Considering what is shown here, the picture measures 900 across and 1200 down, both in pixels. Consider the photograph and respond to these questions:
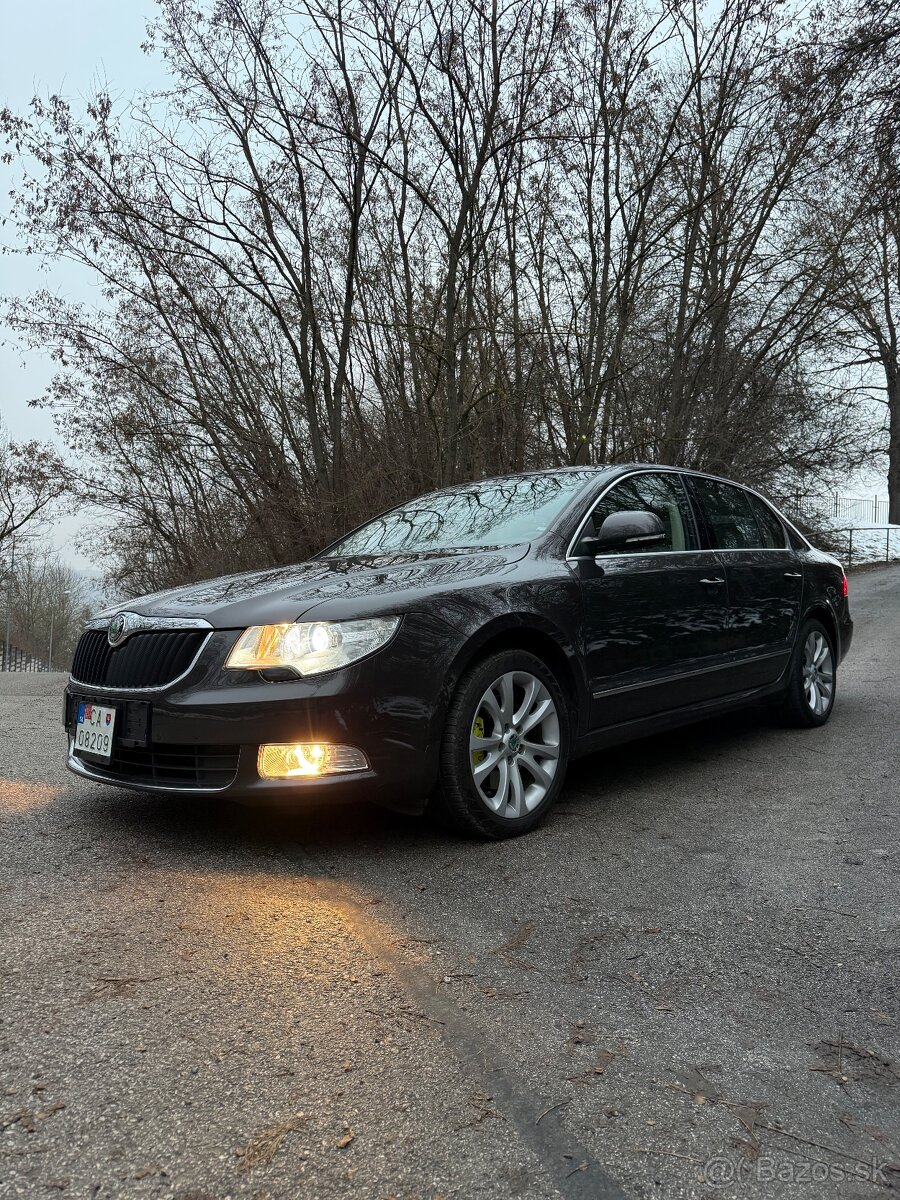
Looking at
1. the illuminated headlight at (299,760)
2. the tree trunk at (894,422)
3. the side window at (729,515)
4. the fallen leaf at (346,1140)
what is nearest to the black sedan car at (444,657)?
the illuminated headlight at (299,760)

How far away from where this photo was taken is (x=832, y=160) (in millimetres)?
9102

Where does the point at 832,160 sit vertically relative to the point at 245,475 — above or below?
above

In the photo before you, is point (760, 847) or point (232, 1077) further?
point (760, 847)

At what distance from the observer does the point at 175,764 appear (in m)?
3.32

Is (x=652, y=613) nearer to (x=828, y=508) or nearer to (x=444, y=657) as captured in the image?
(x=444, y=657)

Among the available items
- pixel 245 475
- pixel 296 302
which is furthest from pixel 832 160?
pixel 245 475

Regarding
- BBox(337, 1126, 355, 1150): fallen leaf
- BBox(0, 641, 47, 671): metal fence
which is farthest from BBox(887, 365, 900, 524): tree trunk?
BBox(0, 641, 47, 671): metal fence

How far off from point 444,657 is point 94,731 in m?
1.42

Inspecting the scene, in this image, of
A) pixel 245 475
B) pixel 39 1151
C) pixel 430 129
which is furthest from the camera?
pixel 245 475

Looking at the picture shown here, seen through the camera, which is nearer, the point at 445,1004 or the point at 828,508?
the point at 445,1004

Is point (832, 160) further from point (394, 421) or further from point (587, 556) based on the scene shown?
point (587, 556)

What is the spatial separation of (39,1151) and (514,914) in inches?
58.6

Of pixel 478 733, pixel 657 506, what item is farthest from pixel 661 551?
pixel 478 733

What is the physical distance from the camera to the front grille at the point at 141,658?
3.35m
